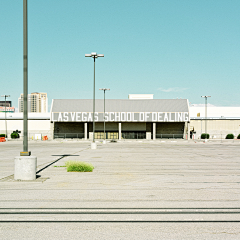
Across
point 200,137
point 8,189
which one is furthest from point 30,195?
point 200,137

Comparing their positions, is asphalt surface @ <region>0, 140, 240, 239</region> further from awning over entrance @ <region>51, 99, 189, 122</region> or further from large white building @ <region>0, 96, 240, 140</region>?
awning over entrance @ <region>51, 99, 189, 122</region>

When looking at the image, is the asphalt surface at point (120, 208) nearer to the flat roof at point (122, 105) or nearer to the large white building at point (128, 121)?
the large white building at point (128, 121)

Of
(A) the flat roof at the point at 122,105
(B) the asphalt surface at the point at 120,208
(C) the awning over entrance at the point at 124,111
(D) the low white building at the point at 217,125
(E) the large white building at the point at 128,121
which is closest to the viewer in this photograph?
(B) the asphalt surface at the point at 120,208

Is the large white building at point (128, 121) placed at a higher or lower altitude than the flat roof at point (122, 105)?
lower

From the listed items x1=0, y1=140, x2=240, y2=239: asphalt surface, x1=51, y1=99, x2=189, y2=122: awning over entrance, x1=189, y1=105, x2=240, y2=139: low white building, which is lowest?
x1=0, y1=140, x2=240, y2=239: asphalt surface

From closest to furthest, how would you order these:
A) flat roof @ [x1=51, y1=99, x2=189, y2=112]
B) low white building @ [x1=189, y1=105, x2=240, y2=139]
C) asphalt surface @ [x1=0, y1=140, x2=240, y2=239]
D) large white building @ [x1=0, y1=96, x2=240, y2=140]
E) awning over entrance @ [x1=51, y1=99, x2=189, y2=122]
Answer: asphalt surface @ [x1=0, y1=140, x2=240, y2=239]
awning over entrance @ [x1=51, y1=99, x2=189, y2=122]
large white building @ [x1=0, y1=96, x2=240, y2=140]
flat roof @ [x1=51, y1=99, x2=189, y2=112]
low white building @ [x1=189, y1=105, x2=240, y2=139]

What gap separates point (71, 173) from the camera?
13734 mm

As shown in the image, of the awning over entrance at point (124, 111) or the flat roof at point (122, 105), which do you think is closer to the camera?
the awning over entrance at point (124, 111)

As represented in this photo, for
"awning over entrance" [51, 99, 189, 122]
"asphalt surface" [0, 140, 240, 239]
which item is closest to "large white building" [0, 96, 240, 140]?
"awning over entrance" [51, 99, 189, 122]

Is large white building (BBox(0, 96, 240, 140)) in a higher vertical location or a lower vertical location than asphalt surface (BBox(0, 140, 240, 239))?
higher

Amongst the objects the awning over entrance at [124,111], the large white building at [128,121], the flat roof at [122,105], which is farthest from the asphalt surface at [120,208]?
the flat roof at [122,105]

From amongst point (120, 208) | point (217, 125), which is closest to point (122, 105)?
point (217, 125)

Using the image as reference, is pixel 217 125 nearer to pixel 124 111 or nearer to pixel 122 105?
pixel 124 111

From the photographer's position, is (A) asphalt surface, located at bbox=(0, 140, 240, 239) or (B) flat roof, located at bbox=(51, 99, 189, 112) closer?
(A) asphalt surface, located at bbox=(0, 140, 240, 239)
